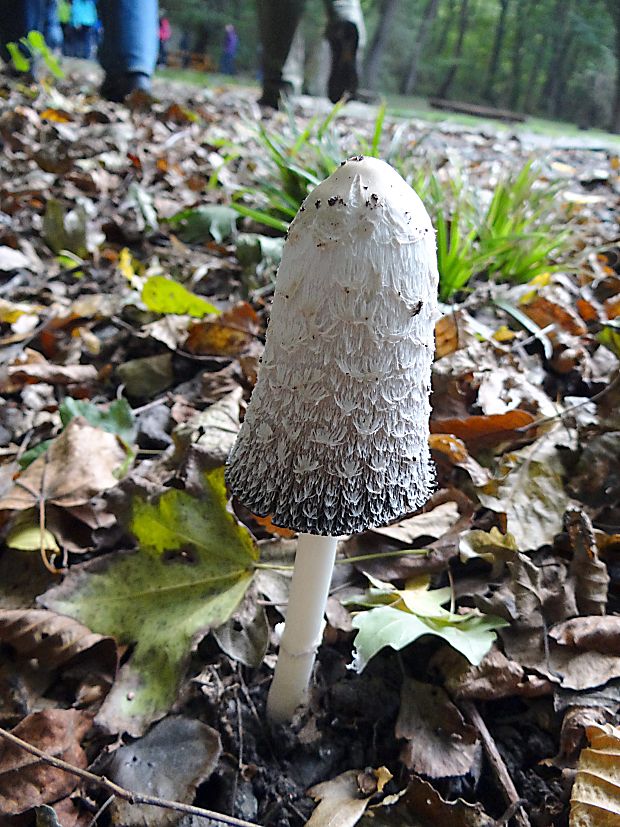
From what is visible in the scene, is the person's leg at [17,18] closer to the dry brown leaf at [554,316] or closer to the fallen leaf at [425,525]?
the dry brown leaf at [554,316]

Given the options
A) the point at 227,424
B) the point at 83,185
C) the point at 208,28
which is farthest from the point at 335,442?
the point at 208,28

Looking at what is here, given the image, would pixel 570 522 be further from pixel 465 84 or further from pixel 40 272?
pixel 465 84

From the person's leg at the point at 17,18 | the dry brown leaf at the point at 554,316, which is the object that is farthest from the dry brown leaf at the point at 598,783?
the person's leg at the point at 17,18

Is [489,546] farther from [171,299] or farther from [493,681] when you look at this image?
[171,299]

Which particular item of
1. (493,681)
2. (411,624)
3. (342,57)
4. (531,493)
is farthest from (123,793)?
(342,57)

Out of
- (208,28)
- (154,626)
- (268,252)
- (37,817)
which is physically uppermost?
(208,28)

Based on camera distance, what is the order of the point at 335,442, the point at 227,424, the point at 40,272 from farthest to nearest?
the point at 40,272 < the point at 227,424 < the point at 335,442

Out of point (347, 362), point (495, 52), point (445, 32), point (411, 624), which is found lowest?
point (411, 624)

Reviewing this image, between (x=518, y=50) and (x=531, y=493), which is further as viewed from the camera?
(x=518, y=50)
